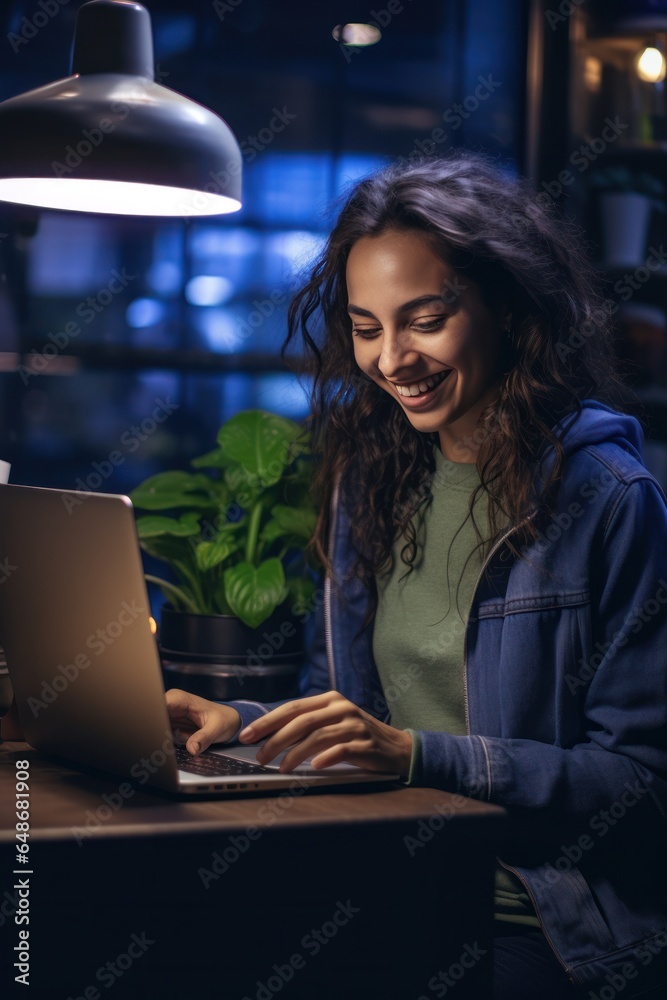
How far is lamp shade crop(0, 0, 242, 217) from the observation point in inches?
55.2

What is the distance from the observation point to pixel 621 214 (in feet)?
8.98

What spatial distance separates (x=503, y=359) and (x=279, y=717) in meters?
0.69

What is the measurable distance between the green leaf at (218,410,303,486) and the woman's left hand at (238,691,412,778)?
101cm

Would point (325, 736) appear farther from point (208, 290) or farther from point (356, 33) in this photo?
point (356, 33)

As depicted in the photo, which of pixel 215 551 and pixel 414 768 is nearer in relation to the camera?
pixel 414 768

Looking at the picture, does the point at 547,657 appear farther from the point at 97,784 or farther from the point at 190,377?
the point at 190,377

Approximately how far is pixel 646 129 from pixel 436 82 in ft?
1.78

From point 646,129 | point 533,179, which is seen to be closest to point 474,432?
point 533,179

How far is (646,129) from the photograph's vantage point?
2.78 meters

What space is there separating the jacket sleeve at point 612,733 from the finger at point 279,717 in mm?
121

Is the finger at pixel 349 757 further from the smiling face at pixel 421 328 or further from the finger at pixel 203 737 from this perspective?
the smiling face at pixel 421 328

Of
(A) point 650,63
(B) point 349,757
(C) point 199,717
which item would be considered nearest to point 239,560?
(C) point 199,717

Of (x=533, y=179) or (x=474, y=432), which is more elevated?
(x=533, y=179)

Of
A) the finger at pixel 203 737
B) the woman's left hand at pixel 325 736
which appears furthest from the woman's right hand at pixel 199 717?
the woman's left hand at pixel 325 736
